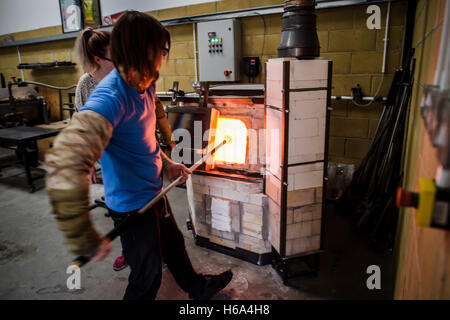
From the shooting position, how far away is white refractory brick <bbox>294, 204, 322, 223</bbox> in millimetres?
1836

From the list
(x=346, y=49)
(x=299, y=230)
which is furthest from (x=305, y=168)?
(x=346, y=49)

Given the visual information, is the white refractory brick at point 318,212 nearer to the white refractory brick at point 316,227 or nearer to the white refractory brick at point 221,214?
the white refractory brick at point 316,227

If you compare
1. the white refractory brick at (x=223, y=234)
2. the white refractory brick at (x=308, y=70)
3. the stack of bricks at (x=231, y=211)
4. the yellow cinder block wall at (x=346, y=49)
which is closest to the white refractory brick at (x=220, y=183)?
the stack of bricks at (x=231, y=211)

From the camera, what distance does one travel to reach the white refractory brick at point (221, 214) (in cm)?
214

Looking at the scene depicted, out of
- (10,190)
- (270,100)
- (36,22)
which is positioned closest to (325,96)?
(270,100)

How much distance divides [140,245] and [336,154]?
225 cm

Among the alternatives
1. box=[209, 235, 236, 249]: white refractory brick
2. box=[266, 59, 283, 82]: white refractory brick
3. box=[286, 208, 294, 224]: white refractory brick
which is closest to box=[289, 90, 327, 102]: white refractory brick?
box=[266, 59, 283, 82]: white refractory brick

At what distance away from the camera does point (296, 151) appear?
1715 mm

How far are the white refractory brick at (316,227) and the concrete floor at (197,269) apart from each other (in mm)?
328

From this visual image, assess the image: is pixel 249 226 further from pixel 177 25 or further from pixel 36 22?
pixel 36 22

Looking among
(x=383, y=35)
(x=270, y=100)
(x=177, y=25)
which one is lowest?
(x=270, y=100)

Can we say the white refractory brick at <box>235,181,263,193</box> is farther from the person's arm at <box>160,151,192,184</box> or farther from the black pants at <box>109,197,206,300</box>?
the black pants at <box>109,197,206,300</box>

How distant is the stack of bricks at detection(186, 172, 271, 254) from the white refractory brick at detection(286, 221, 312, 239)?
222mm

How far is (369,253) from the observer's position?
7.29ft
